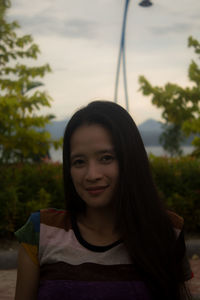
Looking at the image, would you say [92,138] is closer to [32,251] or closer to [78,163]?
[78,163]

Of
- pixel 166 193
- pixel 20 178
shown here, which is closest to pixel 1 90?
pixel 20 178

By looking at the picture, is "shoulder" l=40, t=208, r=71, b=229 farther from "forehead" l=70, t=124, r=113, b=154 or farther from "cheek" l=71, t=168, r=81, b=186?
"forehead" l=70, t=124, r=113, b=154

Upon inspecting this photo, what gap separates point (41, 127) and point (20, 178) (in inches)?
138

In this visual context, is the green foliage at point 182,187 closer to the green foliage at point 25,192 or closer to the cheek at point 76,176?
the green foliage at point 25,192

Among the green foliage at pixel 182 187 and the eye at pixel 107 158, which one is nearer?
the eye at pixel 107 158

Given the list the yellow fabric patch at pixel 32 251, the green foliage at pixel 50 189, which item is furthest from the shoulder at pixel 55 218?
the green foliage at pixel 50 189

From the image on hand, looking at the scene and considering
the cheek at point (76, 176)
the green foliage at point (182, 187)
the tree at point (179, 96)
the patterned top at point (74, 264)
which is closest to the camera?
the patterned top at point (74, 264)

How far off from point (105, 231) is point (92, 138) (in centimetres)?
43

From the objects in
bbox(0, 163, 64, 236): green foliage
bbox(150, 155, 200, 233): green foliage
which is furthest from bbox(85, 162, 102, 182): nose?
bbox(150, 155, 200, 233): green foliage

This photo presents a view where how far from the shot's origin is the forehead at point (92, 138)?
6.46 ft

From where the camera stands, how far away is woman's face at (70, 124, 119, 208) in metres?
1.95

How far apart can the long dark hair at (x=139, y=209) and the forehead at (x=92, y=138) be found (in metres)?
0.02

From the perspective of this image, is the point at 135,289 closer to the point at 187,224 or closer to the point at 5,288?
the point at 5,288

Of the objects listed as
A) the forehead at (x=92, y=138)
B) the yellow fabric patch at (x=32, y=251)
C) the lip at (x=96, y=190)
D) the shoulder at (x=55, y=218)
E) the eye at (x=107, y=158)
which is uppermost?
the forehead at (x=92, y=138)
